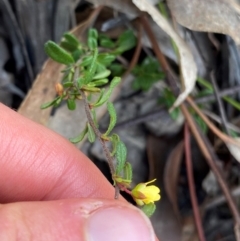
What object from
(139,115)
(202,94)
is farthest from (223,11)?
(139,115)

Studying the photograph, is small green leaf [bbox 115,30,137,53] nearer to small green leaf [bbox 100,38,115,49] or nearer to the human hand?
small green leaf [bbox 100,38,115,49]

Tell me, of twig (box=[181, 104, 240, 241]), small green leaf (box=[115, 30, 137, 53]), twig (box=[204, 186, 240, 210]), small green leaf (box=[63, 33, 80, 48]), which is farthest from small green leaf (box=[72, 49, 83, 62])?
twig (box=[204, 186, 240, 210])

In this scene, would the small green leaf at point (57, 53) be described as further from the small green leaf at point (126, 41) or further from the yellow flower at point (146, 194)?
the yellow flower at point (146, 194)

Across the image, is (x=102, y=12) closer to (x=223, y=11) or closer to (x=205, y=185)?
(x=223, y=11)

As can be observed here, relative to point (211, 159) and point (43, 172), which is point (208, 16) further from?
point (43, 172)

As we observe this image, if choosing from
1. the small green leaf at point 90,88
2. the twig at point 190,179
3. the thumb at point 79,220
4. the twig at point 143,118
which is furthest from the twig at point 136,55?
the thumb at point 79,220
